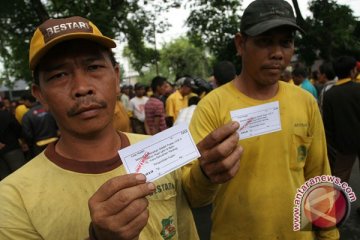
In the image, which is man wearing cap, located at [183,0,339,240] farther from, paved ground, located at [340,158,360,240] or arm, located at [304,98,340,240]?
paved ground, located at [340,158,360,240]

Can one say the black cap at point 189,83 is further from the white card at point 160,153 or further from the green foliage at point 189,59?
the green foliage at point 189,59

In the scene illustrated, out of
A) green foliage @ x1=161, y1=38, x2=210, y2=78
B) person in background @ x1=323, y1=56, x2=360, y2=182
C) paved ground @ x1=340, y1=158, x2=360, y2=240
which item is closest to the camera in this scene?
paved ground @ x1=340, y1=158, x2=360, y2=240

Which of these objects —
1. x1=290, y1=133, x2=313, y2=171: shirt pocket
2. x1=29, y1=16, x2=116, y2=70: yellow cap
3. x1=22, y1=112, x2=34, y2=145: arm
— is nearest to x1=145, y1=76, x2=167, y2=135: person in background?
x1=22, y1=112, x2=34, y2=145: arm

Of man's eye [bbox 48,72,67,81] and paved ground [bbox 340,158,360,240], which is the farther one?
paved ground [bbox 340,158,360,240]

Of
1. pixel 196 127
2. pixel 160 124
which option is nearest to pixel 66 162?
pixel 196 127

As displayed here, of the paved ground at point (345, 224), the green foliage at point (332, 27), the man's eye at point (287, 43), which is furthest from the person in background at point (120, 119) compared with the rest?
the green foliage at point (332, 27)

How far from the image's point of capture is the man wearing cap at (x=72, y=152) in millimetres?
1285

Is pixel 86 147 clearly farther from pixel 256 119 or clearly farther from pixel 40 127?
pixel 40 127

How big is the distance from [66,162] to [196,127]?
2.85 ft

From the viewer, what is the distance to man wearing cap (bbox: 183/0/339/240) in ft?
6.57

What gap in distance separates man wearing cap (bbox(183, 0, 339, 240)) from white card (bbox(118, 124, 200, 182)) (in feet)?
2.41

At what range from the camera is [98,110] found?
4.46ft

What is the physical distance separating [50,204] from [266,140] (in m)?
1.24

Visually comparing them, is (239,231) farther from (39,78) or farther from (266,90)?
(39,78)
